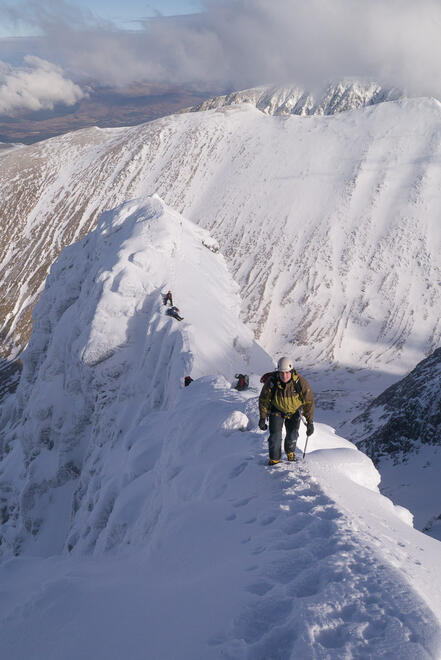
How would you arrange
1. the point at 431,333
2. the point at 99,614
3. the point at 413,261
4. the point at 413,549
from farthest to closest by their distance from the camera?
the point at 413,261 → the point at 431,333 → the point at 99,614 → the point at 413,549

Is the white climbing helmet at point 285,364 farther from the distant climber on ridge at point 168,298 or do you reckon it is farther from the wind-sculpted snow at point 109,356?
the distant climber on ridge at point 168,298

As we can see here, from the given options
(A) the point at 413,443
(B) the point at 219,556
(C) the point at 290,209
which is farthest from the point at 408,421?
(C) the point at 290,209

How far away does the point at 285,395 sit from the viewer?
751 centimetres

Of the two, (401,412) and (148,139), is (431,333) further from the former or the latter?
(148,139)

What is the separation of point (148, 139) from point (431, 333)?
78442mm

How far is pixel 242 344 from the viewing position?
80.6ft

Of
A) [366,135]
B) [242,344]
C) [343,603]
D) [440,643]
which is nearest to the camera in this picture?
[440,643]

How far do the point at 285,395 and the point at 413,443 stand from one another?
1933 cm

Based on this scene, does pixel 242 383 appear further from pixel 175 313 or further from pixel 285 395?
pixel 175 313

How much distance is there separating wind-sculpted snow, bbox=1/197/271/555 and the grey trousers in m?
9.80

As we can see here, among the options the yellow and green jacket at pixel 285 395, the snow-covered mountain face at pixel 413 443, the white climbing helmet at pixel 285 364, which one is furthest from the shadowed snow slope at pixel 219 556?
the snow-covered mountain face at pixel 413 443

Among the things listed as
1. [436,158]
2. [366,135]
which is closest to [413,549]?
[436,158]

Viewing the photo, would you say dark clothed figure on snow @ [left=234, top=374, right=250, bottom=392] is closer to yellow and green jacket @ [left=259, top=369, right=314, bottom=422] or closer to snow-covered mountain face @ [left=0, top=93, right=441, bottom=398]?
yellow and green jacket @ [left=259, top=369, right=314, bottom=422]

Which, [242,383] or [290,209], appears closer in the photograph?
[242,383]
